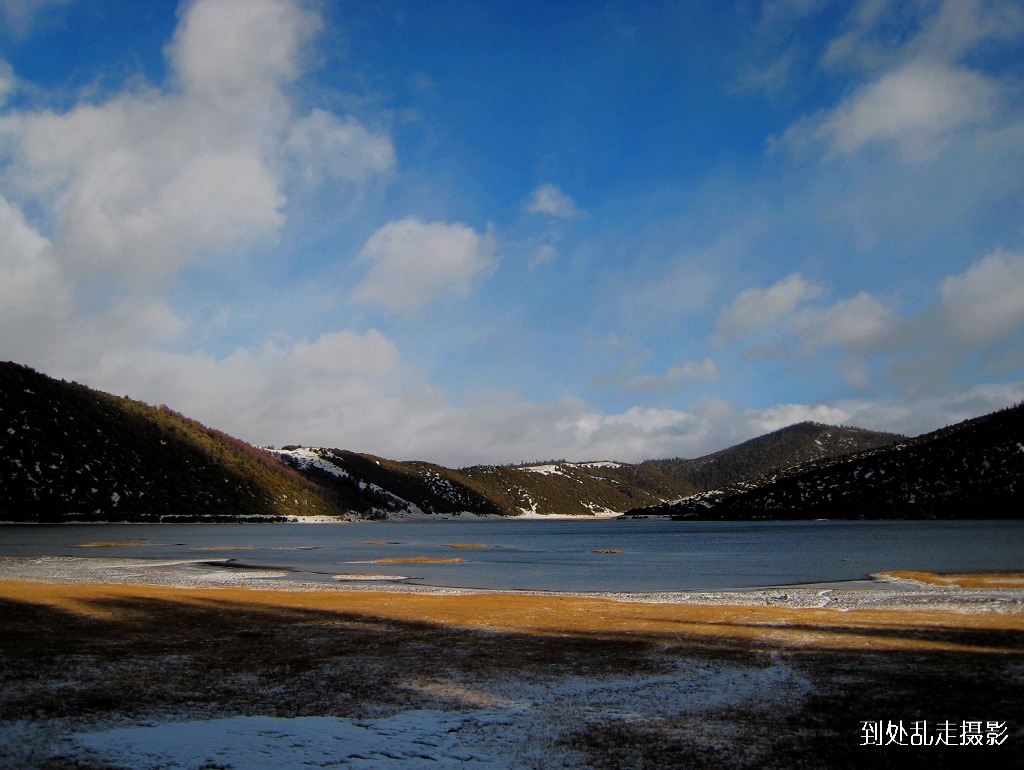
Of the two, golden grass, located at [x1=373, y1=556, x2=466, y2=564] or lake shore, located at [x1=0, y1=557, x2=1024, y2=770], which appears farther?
golden grass, located at [x1=373, y1=556, x2=466, y2=564]

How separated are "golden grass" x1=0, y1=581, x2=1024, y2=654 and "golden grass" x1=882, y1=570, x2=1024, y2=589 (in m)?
15.8

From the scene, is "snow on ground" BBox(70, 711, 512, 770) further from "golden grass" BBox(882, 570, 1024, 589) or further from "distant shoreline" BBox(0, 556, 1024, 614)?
"golden grass" BBox(882, 570, 1024, 589)

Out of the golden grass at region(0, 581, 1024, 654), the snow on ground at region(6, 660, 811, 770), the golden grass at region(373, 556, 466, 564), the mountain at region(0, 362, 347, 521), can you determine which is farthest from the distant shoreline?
the mountain at region(0, 362, 347, 521)

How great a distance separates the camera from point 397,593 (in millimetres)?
35781

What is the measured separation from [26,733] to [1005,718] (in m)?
14.6

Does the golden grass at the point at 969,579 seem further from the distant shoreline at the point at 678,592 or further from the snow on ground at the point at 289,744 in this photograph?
the snow on ground at the point at 289,744

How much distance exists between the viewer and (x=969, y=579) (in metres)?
43.8

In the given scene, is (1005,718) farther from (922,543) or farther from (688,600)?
(922,543)

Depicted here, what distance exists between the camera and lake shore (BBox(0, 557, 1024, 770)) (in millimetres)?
10195

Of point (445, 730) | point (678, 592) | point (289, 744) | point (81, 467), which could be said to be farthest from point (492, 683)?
point (81, 467)

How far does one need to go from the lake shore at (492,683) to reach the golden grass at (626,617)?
18cm

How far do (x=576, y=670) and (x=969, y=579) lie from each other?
38.3m

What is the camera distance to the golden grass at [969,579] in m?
39.6

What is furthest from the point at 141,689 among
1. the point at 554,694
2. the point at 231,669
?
the point at 554,694
